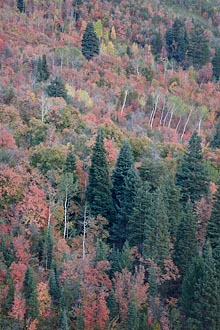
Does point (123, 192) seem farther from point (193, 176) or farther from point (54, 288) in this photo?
point (54, 288)

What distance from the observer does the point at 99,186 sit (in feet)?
176

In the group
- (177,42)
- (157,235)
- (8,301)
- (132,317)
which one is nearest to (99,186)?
(157,235)

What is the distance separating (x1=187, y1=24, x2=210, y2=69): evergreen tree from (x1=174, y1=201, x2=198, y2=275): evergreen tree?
66225mm

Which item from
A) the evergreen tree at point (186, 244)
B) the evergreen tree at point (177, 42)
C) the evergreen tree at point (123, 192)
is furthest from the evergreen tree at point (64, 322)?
the evergreen tree at point (177, 42)

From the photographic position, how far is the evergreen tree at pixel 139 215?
161 feet

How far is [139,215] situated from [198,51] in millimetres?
66364

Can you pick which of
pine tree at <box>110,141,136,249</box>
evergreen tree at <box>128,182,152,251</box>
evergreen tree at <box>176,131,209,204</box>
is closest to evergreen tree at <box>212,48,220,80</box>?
evergreen tree at <box>176,131,209,204</box>

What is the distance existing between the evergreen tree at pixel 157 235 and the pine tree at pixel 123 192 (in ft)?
13.7

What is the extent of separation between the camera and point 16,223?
4931cm

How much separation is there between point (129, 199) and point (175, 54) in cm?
6370

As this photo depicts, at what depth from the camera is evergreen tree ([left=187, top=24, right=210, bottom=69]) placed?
10644cm

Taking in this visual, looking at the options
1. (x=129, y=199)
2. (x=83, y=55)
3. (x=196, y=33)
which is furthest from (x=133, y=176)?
(x=196, y=33)

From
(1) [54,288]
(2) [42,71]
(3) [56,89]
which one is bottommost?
(1) [54,288]

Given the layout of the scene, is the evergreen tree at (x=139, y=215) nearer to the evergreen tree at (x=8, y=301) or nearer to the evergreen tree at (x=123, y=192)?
the evergreen tree at (x=123, y=192)
